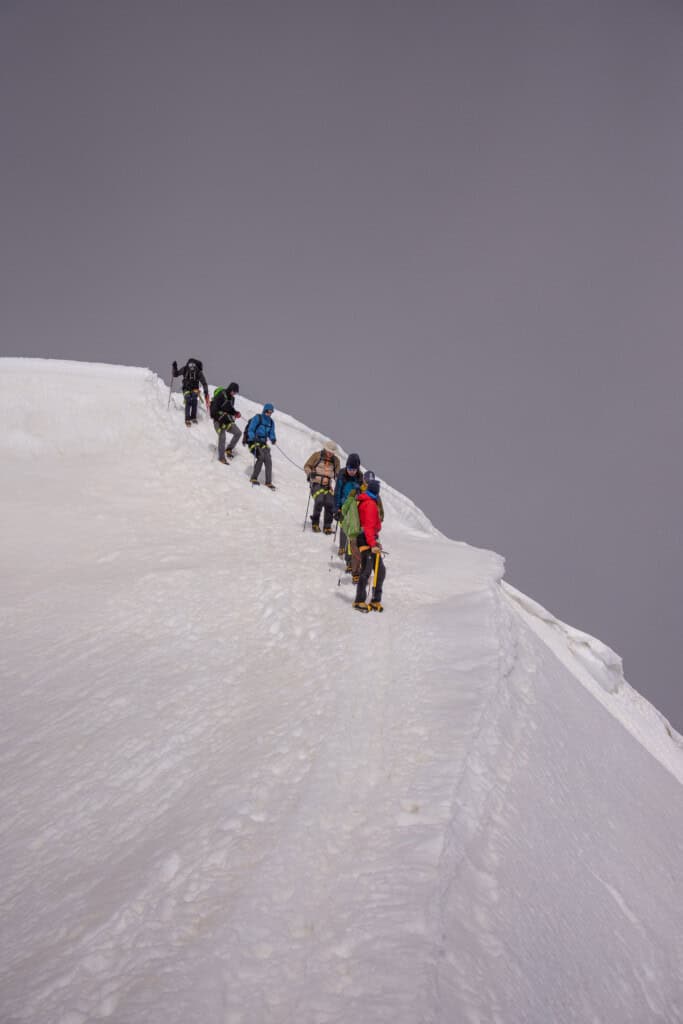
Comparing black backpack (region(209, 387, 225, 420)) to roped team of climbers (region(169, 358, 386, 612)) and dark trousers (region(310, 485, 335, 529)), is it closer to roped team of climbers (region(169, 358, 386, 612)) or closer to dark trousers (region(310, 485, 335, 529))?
roped team of climbers (region(169, 358, 386, 612))

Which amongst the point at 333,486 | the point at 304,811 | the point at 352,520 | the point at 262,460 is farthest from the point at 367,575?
the point at 262,460

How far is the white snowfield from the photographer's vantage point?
116 inches

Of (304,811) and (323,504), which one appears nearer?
(304,811)

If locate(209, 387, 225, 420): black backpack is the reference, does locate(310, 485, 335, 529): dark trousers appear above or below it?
below

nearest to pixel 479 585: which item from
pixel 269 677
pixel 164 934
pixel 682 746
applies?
pixel 269 677

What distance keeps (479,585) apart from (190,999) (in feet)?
29.4

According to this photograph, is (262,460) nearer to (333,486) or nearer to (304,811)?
(333,486)

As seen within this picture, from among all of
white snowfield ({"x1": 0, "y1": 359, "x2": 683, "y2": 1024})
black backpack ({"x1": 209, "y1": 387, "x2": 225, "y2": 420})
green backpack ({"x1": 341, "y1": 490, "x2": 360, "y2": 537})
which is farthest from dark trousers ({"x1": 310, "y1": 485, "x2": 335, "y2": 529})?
black backpack ({"x1": 209, "y1": 387, "x2": 225, "y2": 420})

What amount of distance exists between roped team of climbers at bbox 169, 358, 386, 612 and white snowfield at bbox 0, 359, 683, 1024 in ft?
2.48

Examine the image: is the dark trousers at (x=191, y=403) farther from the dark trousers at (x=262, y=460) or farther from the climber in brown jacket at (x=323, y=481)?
the climber in brown jacket at (x=323, y=481)

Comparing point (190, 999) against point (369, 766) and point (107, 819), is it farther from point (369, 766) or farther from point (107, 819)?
point (369, 766)

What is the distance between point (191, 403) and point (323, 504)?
7576 millimetres

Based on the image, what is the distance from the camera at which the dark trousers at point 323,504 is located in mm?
13320

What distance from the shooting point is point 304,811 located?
4.16 m
